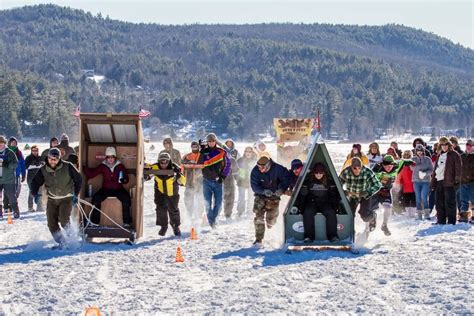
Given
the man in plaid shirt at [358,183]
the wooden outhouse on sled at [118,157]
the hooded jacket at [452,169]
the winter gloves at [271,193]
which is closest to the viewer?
the winter gloves at [271,193]

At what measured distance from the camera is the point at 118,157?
1318cm

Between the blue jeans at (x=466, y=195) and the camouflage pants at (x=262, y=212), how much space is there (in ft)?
15.7

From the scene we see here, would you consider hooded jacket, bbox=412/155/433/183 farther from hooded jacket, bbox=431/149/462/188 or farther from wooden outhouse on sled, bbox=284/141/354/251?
wooden outhouse on sled, bbox=284/141/354/251

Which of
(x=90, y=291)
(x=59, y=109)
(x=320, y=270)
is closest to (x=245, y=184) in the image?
(x=320, y=270)

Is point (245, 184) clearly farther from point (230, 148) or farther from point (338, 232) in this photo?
point (338, 232)

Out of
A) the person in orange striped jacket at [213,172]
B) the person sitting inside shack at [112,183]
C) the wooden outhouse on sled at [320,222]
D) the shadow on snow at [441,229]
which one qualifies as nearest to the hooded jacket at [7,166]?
the person sitting inside shack at [112,183]

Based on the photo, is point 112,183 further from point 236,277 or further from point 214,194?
point 236,277

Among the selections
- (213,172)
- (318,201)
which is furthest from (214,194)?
(318,201)

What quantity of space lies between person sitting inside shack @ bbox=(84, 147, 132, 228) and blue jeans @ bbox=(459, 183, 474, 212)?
682cm

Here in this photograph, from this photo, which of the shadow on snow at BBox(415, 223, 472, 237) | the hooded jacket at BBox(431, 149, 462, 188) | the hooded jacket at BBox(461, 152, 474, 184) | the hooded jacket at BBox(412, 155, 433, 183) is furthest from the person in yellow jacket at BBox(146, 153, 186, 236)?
the hooded jacket at BBox(412, 155, 433, 183)

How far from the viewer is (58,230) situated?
38.1 feet

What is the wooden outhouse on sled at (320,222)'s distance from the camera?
442 inches

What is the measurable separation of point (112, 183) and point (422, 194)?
719cm

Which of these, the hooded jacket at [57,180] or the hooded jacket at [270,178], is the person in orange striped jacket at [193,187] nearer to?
the hooded jacket at [270,178]
